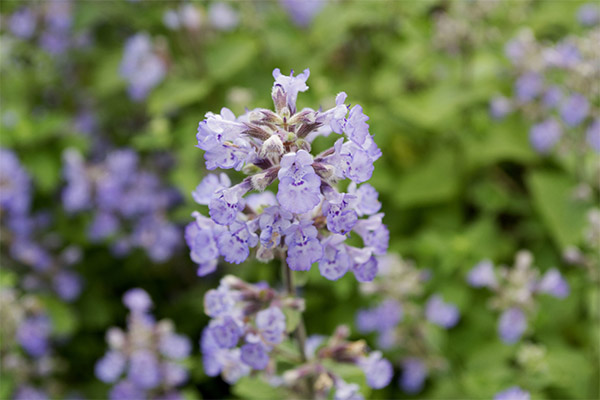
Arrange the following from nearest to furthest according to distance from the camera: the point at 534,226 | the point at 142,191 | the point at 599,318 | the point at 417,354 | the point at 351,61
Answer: the point at 599,318 < the point at 417,354 < the point at 534,226 < the point at 142,191 < the point at 351,61

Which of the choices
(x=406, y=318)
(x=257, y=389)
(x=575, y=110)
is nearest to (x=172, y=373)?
(x=257, y=389)

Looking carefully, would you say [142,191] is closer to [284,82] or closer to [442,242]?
[442,242]

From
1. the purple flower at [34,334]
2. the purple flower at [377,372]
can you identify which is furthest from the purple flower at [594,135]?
the purple flower at [34,334]

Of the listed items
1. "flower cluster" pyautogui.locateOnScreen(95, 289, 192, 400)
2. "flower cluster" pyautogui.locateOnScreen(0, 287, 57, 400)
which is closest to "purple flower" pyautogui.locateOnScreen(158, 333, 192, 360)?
"flower cluster" pyautogui.locateOnScreen(95, 289, 192, 400)

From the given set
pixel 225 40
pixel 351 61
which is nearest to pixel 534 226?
pixel 351 61

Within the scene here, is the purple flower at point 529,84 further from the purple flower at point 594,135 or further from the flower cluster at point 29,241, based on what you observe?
the flower cluster at point 29,241
